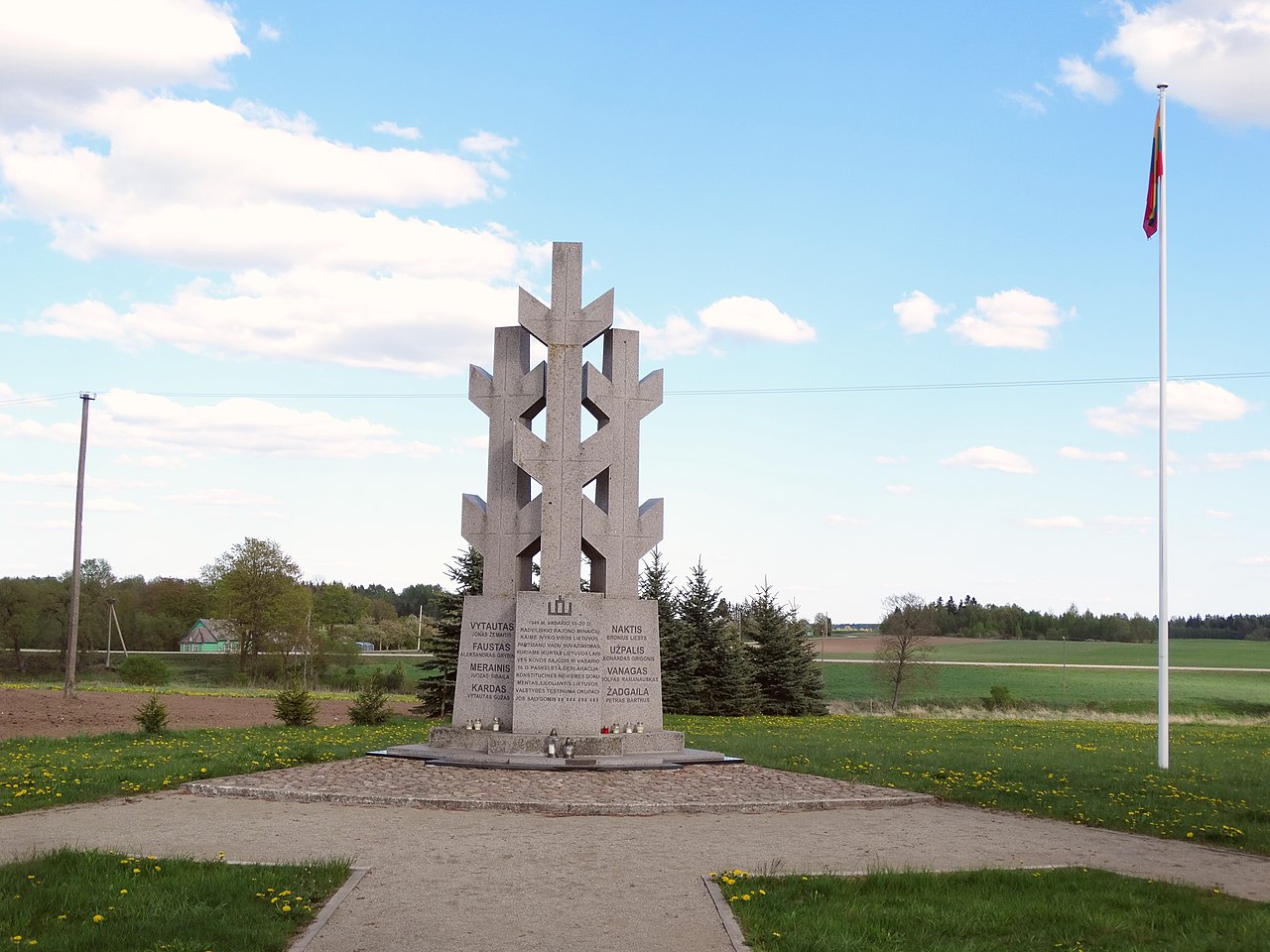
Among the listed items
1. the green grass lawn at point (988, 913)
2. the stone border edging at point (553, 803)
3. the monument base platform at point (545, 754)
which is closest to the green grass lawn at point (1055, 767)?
the monument base platform at point (545, 754)

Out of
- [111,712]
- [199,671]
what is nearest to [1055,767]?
[111,712]

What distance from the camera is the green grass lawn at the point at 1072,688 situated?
48344mm

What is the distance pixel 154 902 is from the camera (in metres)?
7.36

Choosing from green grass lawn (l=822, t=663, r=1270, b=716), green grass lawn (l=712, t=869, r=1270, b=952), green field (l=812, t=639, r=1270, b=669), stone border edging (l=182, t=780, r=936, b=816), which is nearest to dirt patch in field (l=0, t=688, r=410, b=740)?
stone border edging (l=182, t=780, r=936, b=816)

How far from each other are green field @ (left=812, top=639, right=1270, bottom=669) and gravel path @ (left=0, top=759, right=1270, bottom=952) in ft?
224

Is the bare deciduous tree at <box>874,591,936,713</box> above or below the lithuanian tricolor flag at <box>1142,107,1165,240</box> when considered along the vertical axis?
below

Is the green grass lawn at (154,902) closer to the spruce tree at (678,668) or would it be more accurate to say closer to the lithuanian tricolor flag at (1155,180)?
the lithuanian tricolor flag at (1155,180)

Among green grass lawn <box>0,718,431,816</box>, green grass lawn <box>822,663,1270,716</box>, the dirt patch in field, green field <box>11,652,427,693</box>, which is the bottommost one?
green field <box>11,652,427,693</box>

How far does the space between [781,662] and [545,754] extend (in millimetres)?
19175

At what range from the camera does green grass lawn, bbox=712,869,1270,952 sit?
22.5ft

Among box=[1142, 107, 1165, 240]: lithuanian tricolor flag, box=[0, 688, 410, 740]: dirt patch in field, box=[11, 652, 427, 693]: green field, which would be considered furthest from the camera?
box=[11, 652, 427, 693]: green field

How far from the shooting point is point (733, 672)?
Result: 106 ft

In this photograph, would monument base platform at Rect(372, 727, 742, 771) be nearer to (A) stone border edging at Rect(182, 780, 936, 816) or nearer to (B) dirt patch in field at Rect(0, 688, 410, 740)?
(A) stone border edging at Rect(182, 780, 936, 816)

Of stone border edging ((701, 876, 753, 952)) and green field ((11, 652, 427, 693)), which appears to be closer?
stone border edging ((701, 876, 753, 952))
